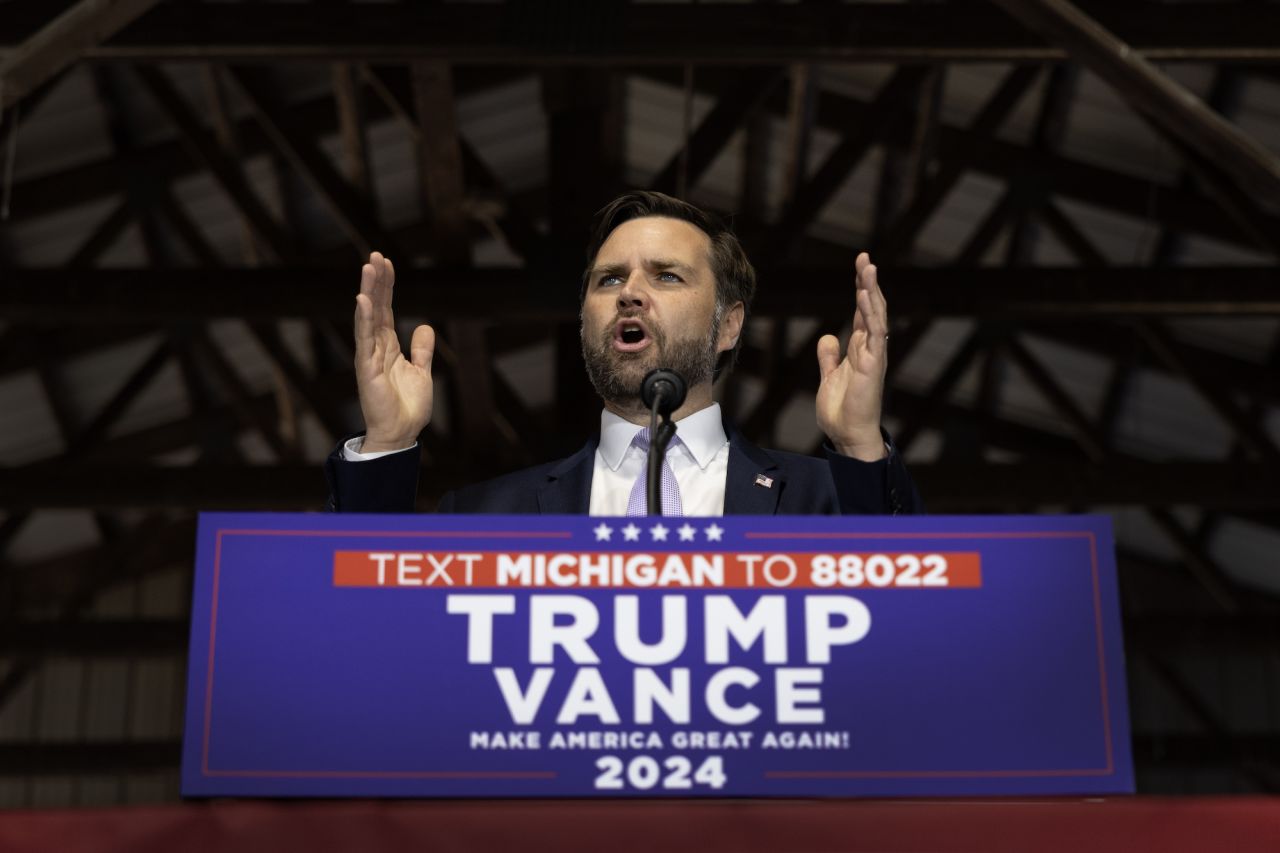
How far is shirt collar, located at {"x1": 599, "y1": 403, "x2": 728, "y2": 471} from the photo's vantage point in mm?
2201

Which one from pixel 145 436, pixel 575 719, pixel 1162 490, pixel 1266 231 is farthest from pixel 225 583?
pixel 145 436

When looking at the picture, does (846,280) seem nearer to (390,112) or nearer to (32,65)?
(390,112)

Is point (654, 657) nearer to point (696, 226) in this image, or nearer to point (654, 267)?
point (654, 267)

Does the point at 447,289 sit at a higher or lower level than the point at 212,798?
higher

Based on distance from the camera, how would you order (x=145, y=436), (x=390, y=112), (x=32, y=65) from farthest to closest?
1. (x=145, y=436)
2. (x=390, y=112)
3. (x=32, y=65)

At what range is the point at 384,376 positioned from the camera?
6.36ft

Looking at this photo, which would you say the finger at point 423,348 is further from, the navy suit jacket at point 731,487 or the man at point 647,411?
the navy suit jacket at point 731,487

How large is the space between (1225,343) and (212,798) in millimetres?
8727

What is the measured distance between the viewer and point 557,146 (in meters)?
7.20

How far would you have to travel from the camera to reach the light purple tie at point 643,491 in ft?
6.69

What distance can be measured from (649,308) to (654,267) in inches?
4.2

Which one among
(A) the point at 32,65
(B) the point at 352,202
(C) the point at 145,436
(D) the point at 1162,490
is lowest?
(A) the point at 32,65

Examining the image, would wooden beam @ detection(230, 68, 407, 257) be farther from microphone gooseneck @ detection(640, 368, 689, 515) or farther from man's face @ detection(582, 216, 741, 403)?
microphone gooseneck @ detection(640, 368, 689, 515)

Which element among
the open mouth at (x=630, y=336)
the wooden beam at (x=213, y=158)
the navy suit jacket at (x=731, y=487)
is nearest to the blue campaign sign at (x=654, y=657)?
the navy suit jacket at (x=731, y=487)
